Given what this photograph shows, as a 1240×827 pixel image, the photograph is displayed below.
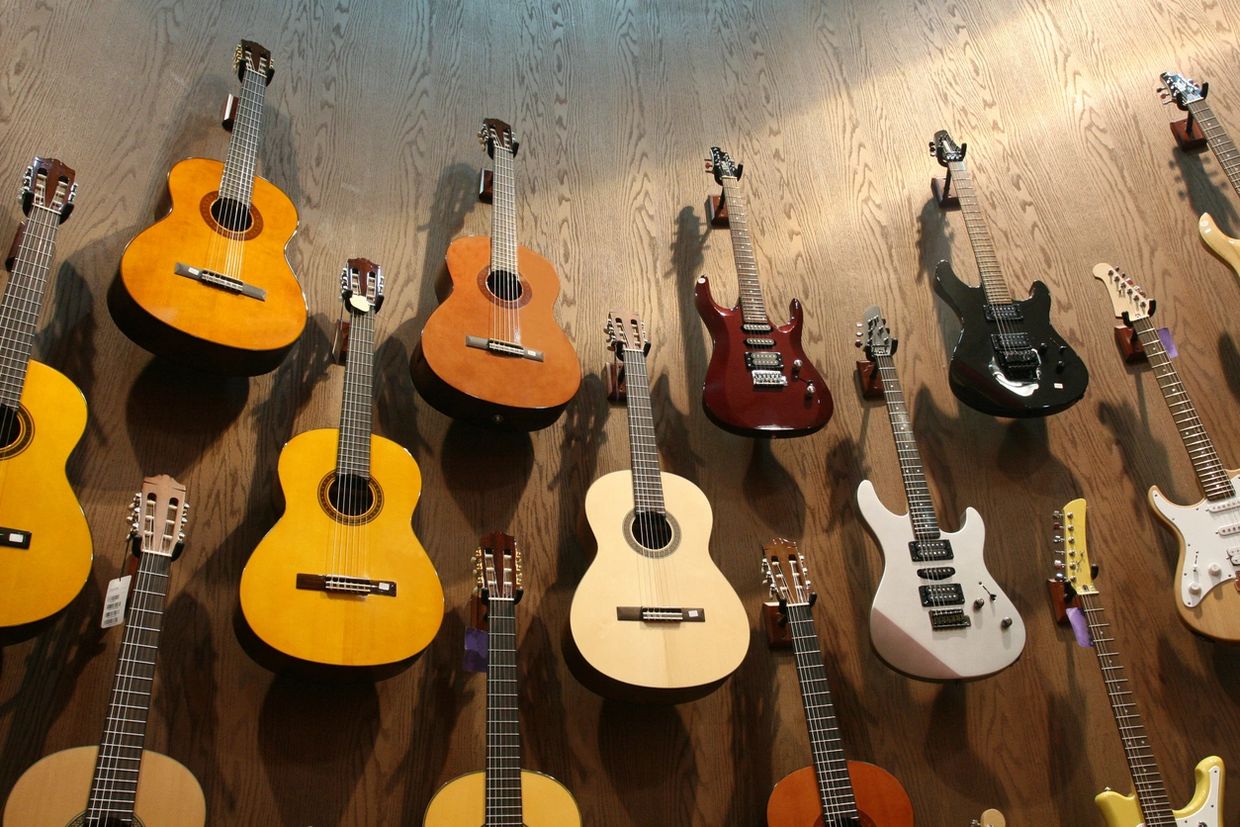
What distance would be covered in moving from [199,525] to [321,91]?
5.18 ft

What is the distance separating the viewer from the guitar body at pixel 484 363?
2.28 m

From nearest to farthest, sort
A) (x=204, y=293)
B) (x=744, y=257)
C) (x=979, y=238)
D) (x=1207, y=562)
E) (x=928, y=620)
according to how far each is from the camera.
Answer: (x=204, y=293) → (x=928, y=620) → (x=1207, y=562) → (x=744, y=257) → (x=979, y=238)

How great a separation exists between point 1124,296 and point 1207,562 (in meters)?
0.93

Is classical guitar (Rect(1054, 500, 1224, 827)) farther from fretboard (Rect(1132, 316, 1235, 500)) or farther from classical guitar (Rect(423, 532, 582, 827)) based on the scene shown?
classical guitar (Rect(423, 532, 582, 827))

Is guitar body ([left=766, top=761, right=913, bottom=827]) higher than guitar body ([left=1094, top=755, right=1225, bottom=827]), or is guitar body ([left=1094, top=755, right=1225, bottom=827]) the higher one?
guitar body ([left=766, top=761, right=913, bottom=827])

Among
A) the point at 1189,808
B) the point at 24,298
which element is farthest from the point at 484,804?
the point at 1189,808

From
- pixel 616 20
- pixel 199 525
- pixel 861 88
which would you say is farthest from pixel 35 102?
pixel 861 88

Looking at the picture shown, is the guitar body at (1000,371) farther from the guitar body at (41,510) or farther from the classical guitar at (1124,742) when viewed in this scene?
the guitar body at (41,510)

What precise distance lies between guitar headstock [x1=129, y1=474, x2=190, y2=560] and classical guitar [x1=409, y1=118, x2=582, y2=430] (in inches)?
26.5

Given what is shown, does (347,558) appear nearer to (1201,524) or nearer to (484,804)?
(484,804)

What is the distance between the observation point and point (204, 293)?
2123mm

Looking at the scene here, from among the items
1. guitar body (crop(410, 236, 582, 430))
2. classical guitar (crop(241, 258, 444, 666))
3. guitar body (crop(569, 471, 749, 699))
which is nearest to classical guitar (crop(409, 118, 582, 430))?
guitar body (crop(410, 236, 582, 430))

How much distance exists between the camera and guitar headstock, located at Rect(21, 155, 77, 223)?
6.83ft

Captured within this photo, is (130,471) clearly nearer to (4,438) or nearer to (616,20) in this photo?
(4,438)
